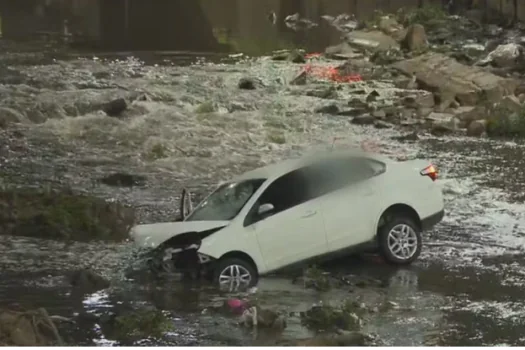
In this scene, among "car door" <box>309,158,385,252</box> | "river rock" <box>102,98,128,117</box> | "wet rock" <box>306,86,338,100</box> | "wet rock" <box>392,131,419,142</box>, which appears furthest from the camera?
"wet rock" <box>306,86,338,100</box>

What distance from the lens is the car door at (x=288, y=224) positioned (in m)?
8.84

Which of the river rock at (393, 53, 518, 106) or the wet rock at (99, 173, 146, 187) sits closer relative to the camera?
the wet rock at (99, 173, 146, 187)

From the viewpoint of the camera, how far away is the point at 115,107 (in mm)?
17844

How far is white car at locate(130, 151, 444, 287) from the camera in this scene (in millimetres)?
8766

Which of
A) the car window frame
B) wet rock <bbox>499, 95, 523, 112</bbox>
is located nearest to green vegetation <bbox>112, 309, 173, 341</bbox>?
the car window frame

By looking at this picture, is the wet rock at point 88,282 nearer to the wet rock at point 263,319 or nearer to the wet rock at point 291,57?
the wet rock at point 263,319

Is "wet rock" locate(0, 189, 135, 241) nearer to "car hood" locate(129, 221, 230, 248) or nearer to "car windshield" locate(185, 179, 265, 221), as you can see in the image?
"car hood" locate(129, 221, 230, 248)

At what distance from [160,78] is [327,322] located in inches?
592

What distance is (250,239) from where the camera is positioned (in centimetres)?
875

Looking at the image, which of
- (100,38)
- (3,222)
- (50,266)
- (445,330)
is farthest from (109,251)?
(100,38)

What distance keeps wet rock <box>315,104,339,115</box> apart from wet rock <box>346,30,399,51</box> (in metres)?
8.96

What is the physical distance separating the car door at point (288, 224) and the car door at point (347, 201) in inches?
3.8

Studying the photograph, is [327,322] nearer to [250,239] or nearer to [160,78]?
[250,239]

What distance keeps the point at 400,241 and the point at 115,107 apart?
948 cm
